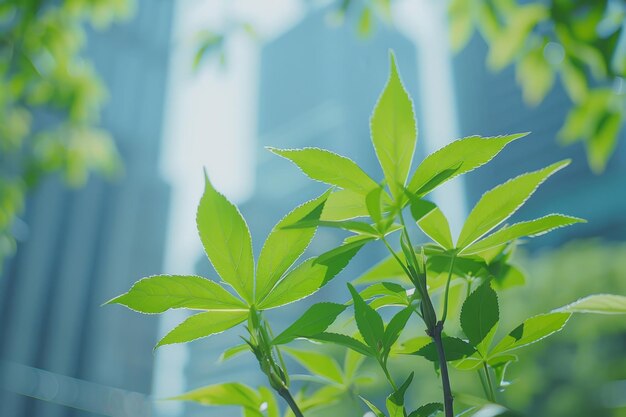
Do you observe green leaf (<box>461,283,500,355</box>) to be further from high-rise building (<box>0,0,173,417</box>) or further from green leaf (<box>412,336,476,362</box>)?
high-rise building (<box>0,0,173,417</box>)

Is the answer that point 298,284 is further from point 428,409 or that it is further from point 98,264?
point 98,264

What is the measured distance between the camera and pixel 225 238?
0.22 metres

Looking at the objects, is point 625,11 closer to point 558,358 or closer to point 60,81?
point 60,81

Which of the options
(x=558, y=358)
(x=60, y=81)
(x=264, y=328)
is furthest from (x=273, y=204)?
(x=264, y=328)

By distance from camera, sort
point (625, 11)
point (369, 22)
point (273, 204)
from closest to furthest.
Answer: point (625, 11), point (369, 22), point (273, 204)

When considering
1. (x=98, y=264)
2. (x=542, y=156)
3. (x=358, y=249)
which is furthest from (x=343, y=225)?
(x=542, y=156)

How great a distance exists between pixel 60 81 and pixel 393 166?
1.78 meters

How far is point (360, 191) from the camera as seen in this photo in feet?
0.73

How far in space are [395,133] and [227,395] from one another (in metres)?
0.13

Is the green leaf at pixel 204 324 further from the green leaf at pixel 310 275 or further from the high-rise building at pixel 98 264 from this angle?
the high-rise building at pixel 98 264

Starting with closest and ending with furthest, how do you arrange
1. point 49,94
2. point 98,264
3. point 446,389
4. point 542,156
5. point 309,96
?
1. point 446,389
2. point 49,94
3. point 98,264
4. point 542,156
5. point 309,96

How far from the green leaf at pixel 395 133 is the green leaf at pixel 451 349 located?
0.06 meters

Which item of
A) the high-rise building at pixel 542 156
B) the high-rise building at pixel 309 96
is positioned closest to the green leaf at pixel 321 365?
the high-rise building at pixel 542 156

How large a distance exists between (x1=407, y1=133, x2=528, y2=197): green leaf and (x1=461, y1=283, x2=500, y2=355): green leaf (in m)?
0.04
